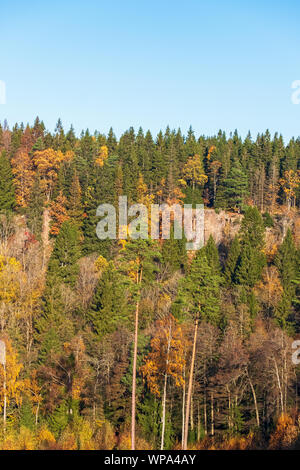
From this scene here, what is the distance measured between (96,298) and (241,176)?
48.4 m

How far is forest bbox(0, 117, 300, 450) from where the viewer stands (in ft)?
111

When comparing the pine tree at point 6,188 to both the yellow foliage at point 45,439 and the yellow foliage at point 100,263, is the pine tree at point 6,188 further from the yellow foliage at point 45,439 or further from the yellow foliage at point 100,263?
the yellow foliage at point 45,439

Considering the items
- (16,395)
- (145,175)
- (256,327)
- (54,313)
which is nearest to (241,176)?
(145,175)

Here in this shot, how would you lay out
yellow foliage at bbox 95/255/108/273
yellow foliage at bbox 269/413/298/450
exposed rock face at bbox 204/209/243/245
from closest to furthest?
yellow foliage at bbox 269/413/298/450
yellow foliage at bbox 95/255/108/273
exposed rock face at bbox 204/209/243/245

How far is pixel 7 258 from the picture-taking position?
52875mm

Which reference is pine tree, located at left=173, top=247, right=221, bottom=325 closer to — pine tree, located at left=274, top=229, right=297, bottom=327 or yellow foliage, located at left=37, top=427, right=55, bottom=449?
yellow foliage, located at left=37, top=427, right=55, bottom=449

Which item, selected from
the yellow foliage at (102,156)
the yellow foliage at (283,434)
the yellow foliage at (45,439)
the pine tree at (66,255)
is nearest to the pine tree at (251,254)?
the pine tree at (66,255)

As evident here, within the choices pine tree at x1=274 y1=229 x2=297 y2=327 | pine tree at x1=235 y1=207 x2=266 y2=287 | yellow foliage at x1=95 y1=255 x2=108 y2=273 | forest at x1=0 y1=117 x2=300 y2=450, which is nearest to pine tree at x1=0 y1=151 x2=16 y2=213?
forest at x1=0 y1=117 x2=300 y2=450

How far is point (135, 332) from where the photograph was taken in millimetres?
32656

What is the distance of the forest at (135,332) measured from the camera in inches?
1326

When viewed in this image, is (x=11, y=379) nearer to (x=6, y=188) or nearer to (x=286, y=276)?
(x=286, y=276)

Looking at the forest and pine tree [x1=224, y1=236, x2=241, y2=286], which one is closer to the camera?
the forest

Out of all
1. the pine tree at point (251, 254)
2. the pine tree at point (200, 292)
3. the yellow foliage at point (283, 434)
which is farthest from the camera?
the pine tree at point (251, 254)
